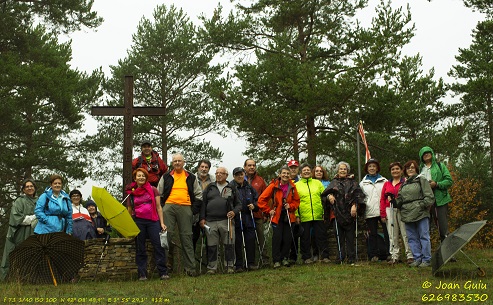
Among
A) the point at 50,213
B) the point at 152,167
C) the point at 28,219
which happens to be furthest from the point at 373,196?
the point at 28,219

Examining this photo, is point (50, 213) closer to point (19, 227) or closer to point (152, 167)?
point (19, 227)

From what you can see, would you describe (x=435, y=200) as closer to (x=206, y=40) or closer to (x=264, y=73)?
(x=264, y=73)

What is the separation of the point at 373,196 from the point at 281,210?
1500 mm

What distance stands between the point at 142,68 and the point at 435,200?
21.7m

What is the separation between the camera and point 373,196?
994 centimetres

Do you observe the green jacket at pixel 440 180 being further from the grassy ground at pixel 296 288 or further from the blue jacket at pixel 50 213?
the blue jacket at pixel 50 213

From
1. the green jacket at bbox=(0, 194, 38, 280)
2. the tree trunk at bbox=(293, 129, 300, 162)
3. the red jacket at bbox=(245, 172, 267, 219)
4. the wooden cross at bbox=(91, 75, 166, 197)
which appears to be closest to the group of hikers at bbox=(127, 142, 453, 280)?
the red jacket at bbox=(245, 172, 267, 219)

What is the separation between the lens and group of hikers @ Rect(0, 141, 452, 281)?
9.16 metres

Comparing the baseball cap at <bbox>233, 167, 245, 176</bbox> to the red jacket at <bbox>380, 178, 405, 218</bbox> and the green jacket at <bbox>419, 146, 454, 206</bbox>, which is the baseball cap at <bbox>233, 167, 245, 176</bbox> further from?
the green jacket at <bbox>419, 146, 454, 206</bbox>

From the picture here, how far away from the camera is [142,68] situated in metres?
29.3

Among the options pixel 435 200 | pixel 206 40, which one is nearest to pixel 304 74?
pixel 206 40

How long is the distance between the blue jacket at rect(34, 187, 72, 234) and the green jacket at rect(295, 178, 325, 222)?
3665 millimetres

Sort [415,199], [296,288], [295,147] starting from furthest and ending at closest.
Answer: [295,147] < [415,199] < [296,288]

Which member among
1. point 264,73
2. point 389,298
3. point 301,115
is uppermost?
point 264,73
